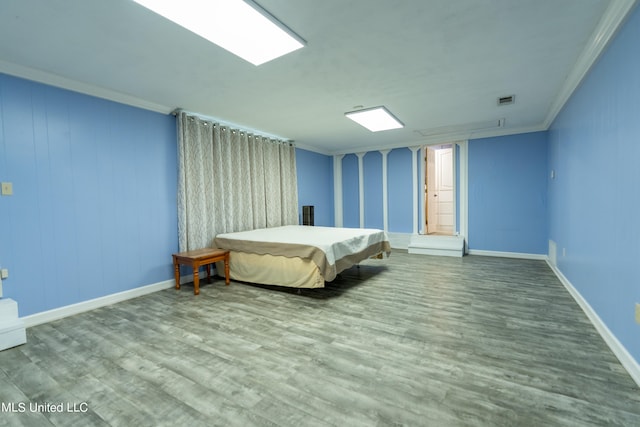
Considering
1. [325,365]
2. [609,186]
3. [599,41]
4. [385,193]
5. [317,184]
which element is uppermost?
[599,41]

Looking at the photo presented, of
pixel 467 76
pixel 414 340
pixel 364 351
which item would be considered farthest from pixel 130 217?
pixel 467 76

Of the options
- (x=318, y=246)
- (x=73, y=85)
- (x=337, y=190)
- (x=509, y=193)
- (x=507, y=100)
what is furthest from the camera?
(x=337, y=190)

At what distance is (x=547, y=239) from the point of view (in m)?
4.99

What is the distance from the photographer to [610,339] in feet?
6.84

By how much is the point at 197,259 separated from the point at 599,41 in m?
4.24

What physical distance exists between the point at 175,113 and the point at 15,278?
2.43 m

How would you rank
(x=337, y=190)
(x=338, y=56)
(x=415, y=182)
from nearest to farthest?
(x=338, y=56), (x=415, y=182), (x=337, y=190)

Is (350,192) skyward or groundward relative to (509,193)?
skyward

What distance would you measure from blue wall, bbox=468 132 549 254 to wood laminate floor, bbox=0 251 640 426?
2308 mm

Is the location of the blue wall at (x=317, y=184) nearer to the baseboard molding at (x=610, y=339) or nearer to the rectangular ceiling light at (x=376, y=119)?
the rectangular ceiling light at (x=376, y=119)

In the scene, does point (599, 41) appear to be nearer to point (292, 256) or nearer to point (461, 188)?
point (292, 256)

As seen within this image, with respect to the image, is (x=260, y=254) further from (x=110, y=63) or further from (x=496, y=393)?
(x=496, y=393)

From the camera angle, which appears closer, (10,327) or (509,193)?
(10,327)

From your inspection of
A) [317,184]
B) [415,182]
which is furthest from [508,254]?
[317,184]
